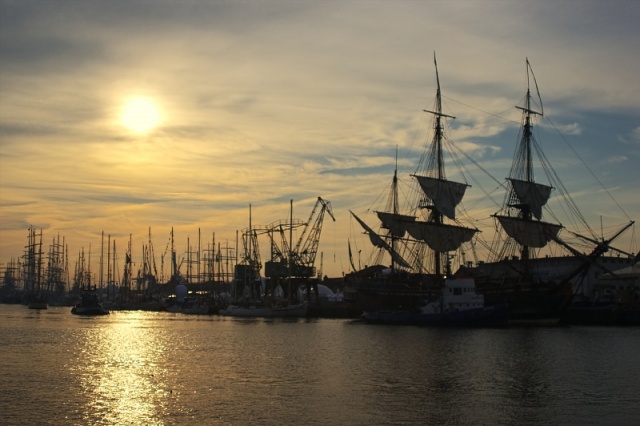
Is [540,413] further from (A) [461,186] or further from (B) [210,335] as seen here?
(A) [461,186]

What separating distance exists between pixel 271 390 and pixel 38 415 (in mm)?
13685

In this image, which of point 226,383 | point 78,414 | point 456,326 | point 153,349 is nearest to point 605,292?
point 456,326

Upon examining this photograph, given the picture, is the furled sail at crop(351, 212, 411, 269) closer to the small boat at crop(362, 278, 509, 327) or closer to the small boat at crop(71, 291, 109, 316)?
the small boat at crop(362, 278, 509, 327)

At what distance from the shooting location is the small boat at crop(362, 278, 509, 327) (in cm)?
10412

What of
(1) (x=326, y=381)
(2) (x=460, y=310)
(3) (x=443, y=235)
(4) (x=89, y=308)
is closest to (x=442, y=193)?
(3) (x=443, y=235)

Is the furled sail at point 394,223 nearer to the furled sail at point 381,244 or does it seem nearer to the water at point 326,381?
the furled sail at point 381,244

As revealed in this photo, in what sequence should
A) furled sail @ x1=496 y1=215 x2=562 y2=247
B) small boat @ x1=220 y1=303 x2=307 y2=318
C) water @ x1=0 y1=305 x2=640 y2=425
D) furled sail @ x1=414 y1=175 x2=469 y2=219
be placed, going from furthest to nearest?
small boat @ x1=220 y1=303 x2=307 y2=318
furled sail @ x1=414 y1=175 x2=469 y2=219
furled sail @ x1=496 y1=215 x2=562 y2=247
water @ x1=0 y1=305 x2=640 y2=425

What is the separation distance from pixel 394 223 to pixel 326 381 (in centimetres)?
10869

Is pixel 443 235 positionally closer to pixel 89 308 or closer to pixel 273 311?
pixel 273 311

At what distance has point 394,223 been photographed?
15650 centimetres

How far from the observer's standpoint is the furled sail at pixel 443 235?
479 feet

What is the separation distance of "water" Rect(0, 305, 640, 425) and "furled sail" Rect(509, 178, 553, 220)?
56.5 m

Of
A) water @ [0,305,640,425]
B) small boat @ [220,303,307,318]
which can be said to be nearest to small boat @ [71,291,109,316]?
small boat @ [220,303,307,318]

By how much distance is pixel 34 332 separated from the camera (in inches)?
3991
